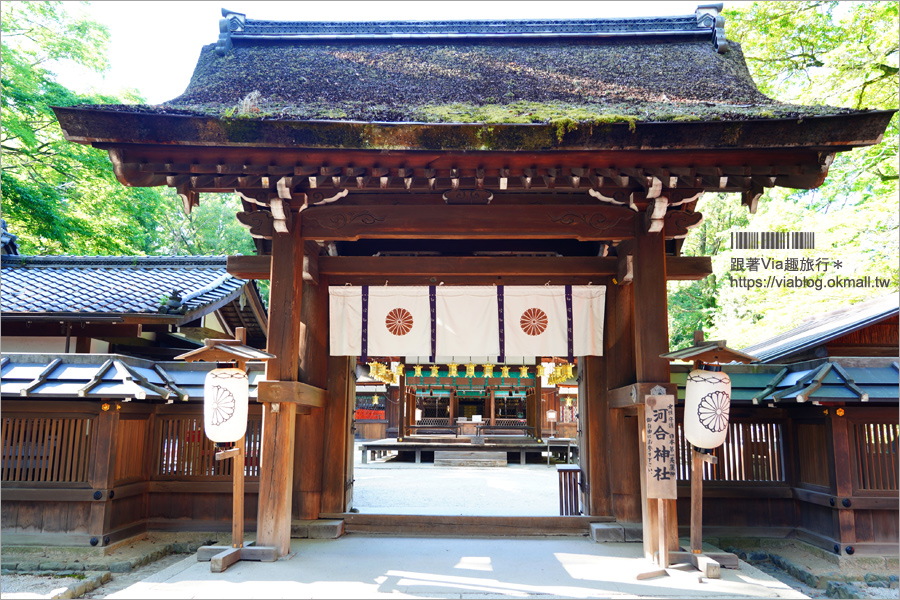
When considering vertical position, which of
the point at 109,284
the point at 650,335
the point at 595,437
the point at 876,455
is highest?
the point at 109,284

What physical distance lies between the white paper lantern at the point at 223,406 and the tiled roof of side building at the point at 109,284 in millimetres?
4039

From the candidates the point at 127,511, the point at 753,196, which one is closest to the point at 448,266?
the point at 753,196

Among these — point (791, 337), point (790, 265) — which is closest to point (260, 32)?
point (791, 337)

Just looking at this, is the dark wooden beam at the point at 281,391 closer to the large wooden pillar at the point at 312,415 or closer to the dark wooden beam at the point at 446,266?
the large wooden pillar at the point at 312,415

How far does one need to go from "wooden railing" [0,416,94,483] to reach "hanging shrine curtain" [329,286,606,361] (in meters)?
3.12

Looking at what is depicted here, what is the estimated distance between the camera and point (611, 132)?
5.11 metres

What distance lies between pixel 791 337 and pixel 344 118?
863 centimetres

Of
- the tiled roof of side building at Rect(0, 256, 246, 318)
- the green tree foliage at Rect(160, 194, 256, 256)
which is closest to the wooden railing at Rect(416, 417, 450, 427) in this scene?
the green tree foliage at Rect(160, 194, 256, 256)

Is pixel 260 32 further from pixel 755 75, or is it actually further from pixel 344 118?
pixel 755 75

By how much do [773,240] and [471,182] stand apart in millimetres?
10874

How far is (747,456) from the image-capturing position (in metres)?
7.23

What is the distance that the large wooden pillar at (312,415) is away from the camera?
276 inches

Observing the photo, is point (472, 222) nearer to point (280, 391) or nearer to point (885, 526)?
point (280, 391)

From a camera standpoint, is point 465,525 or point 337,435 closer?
point 465,525
